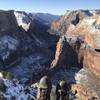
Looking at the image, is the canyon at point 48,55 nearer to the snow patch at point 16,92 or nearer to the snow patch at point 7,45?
the snow patch at point 7,45

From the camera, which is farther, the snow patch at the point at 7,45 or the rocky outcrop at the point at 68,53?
the snow patch at the point at 7,45

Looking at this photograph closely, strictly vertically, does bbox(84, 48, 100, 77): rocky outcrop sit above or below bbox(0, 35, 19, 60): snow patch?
below

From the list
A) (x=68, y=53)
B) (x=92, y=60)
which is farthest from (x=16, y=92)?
(x=68, y=53)

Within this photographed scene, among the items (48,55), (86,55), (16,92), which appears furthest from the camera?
(48,55)

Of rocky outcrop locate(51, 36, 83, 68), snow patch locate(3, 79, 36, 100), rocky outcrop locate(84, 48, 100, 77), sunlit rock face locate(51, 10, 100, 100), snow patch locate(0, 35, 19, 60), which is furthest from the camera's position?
snow patch locate(0, 35, 19, 60)

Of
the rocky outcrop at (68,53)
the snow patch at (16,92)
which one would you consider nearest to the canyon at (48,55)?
the rocky outcrop at (68,53)

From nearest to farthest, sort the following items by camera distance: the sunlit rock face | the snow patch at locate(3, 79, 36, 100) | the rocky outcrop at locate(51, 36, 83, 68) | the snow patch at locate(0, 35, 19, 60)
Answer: the snow patch at locate(3, 79, 36, 100)
the sunlit rock face
the rocky outcrop at locate(51, 36, 83, 68)
the snow patch at locate(0, 35, 19, 60)

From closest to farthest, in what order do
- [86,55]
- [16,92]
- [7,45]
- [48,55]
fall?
[16,92], [86,55], [7,45], [48,55]

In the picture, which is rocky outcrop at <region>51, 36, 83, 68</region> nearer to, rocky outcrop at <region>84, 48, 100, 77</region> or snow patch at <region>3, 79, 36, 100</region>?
rocky outcrop at <region>84, 48, 100, 77</region>

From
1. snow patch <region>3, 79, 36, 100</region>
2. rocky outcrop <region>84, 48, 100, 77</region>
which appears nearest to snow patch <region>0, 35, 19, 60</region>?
rocky outcrop <region>84, 48, 100, 77</region>

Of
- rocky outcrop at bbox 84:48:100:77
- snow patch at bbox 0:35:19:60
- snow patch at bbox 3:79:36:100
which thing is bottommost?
snow patch at bbox 3:79:36:100

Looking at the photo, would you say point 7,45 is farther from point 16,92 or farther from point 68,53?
point 16,92
